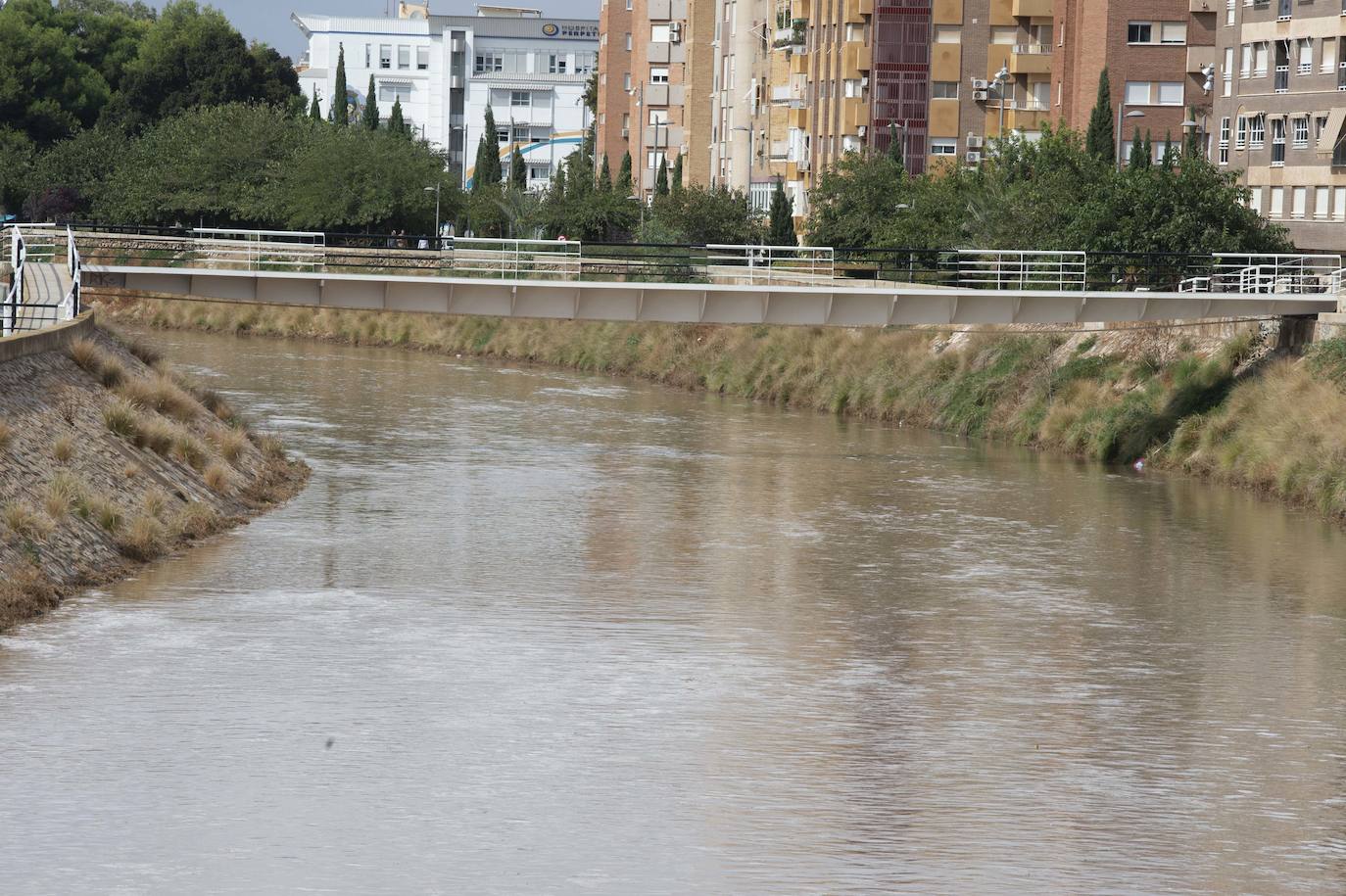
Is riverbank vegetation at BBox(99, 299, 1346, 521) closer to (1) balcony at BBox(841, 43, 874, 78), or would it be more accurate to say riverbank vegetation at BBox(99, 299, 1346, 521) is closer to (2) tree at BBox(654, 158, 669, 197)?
(1) balcony at BBox(841, 43, 874, 78)

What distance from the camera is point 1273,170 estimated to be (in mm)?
69000

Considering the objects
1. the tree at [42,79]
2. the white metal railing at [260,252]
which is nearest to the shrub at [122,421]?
the white metal railing at [260,252]

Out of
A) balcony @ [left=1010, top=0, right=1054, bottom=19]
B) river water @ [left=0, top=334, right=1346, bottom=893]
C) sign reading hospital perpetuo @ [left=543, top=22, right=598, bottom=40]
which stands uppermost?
sign reading hospital perpetuo @ [left=543, top=22, right=598, bottom=40]

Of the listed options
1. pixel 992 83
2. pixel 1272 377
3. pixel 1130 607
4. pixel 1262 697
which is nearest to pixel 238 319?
pixel 992 83

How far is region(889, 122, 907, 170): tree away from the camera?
7459cm

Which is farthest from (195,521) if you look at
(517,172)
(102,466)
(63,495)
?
(517,172)

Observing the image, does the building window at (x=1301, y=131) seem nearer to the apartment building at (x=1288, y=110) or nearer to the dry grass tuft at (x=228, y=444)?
the apartment building at (x=1288, y=110)

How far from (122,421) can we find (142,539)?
4.71 meters

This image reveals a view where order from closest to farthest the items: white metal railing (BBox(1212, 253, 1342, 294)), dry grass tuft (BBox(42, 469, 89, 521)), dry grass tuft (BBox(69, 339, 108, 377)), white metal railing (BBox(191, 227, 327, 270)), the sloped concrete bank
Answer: the sloped concrete bank < dry grass tuft (BBox(42, 469, 89, 521)) < dry grass tuft (BBox(69, 339, 108, 377)) < white metal railing (BBox(191, 227, 327, 270)) < white metal railing (BBox(1212, 253, 1342, 294))

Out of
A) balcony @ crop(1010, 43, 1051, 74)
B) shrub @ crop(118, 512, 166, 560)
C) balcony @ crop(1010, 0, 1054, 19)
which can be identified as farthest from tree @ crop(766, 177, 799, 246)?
shrub @ crop(118, 512, 166, 560)

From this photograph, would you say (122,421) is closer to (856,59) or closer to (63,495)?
(63,495)

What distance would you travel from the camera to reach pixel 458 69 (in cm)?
17050

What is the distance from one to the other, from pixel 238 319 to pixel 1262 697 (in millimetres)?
57667

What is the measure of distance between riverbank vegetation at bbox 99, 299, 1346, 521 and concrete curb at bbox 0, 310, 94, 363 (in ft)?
73.1
